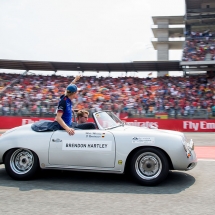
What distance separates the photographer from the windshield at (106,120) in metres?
5.49

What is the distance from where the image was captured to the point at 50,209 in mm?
3936

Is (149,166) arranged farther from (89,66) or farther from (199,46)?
(199,46)

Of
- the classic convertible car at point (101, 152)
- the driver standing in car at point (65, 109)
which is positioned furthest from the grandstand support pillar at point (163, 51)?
the driver standing in car at point (65, 109)

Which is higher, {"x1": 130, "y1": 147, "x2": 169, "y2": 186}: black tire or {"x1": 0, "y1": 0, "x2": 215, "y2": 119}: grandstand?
{"x1": 0, "y1": 0, "x2": 215, "y2": 119}: grandstand

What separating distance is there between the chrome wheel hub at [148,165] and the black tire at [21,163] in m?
1.78

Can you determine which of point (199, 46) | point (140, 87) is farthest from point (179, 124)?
point (199, 46)

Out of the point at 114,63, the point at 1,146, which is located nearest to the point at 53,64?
the point at 114,63

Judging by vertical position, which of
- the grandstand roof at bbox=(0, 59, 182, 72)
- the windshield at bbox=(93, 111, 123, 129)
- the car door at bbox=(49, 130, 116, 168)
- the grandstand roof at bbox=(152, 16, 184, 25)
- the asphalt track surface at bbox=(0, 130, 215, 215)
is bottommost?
the asphalt track surface at bbox=(0, 130, 215, 215)

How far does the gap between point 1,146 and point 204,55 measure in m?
24.4

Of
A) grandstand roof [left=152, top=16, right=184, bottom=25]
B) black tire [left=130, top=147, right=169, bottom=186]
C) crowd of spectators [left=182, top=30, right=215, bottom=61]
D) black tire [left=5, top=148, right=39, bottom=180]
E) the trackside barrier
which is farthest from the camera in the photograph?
grandstand roof [left=152, top=16, right=184, bottom=25]

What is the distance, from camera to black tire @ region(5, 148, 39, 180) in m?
5.42

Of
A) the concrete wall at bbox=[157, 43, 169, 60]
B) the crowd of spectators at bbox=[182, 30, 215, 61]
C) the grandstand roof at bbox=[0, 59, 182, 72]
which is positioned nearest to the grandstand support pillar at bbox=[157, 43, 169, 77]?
the concrete wall at bbox=[157, 43, 169, 60]

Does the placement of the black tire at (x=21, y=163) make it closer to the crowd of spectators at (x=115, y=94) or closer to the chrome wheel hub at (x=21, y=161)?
the chrome wheel hub at (x=21, y=161)

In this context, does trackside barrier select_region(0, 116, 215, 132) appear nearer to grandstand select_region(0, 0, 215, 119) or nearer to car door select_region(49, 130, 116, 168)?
grandstand select_region(0, 0, 215, 119)
